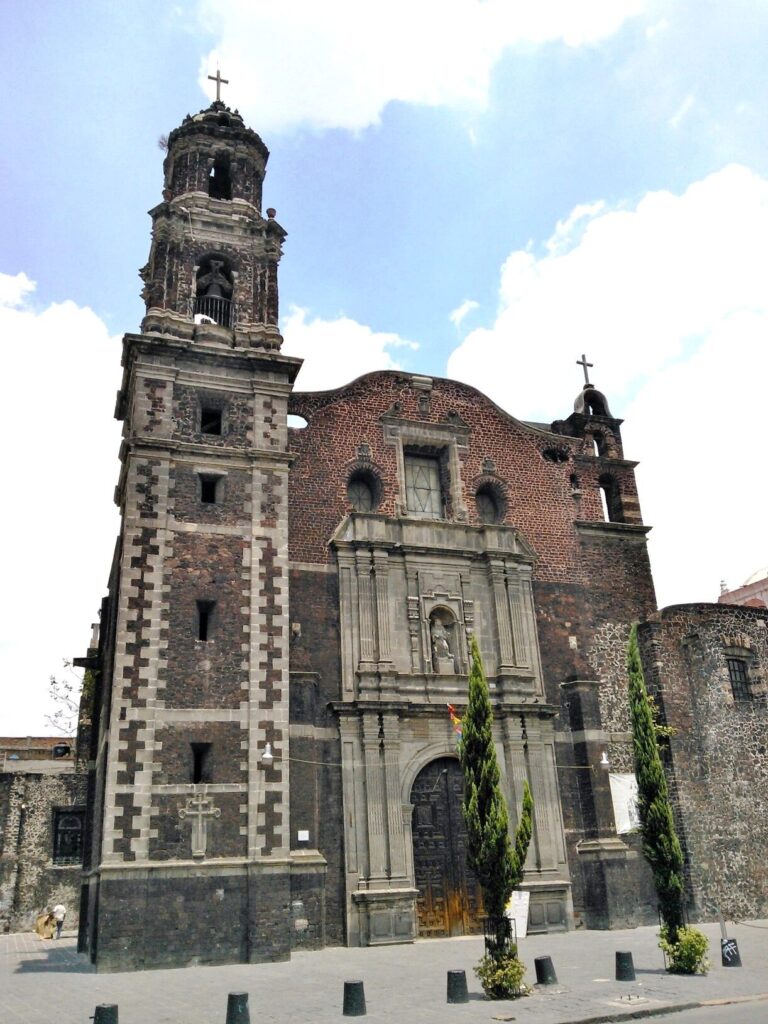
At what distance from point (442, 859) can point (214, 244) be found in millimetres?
17894

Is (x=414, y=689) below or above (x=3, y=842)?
above

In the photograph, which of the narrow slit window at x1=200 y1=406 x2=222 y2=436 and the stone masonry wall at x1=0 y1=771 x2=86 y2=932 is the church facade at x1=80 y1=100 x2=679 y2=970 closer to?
the narrow slit window at x1=200 y1=406 x2=222 y2=436

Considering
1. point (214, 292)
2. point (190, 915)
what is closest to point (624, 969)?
point (190, 915)

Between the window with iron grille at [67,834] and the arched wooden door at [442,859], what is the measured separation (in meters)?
16.1

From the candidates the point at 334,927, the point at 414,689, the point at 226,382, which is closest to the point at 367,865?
the point at 334,927

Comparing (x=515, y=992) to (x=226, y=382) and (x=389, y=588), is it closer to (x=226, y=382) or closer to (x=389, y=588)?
(x=389, y=588)

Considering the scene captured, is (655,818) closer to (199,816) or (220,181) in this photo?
(199,816)

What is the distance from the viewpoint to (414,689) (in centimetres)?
2334

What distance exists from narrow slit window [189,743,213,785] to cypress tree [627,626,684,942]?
9236mm

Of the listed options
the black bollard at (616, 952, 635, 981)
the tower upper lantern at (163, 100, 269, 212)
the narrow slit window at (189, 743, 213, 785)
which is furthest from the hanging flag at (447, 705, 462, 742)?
the tower upper lantern at (163, 100, 269, 212)

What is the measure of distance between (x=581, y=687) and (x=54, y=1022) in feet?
53.3

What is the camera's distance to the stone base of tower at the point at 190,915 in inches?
709

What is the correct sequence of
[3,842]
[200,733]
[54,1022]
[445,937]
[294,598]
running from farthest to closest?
1. [3,842]
2. [294,598]
3. [445,937]
4. [200,733]
5. [54,1022]

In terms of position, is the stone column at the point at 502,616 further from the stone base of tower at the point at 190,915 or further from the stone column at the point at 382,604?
the stone base of tower at the point at 190,915
